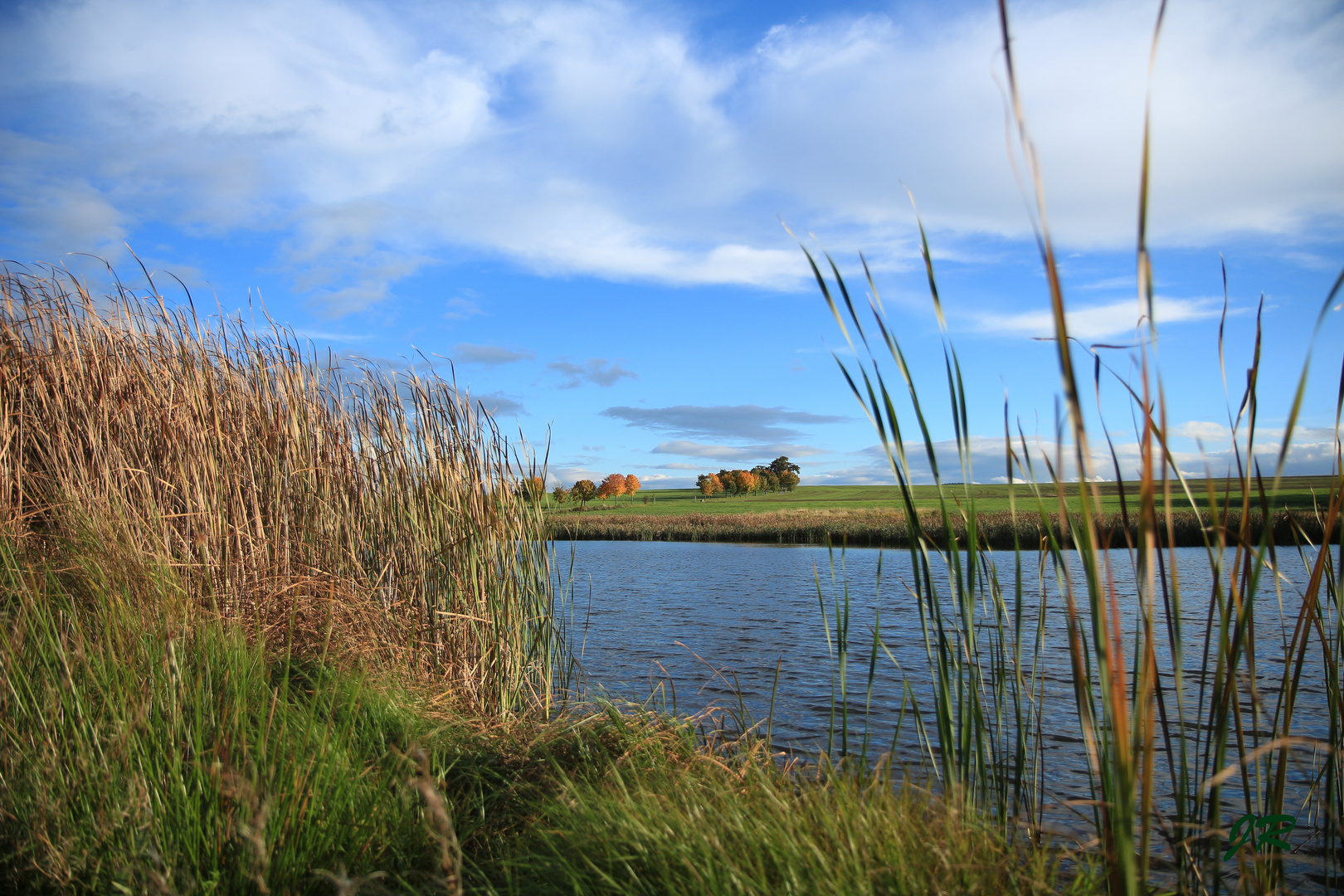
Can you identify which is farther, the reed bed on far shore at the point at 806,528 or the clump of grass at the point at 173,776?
the reed bed on far shore at the point at 806,528

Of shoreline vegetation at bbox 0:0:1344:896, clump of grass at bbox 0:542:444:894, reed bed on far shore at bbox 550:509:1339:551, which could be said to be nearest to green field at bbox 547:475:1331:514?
reed bed on far shore at bbox 550:509:1339:551

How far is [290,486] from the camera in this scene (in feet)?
15.8

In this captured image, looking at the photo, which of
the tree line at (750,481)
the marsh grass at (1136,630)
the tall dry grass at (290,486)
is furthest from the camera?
the tree line at (750,481)

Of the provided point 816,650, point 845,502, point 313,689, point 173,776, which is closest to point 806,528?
point 845,502

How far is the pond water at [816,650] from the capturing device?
5879 mm

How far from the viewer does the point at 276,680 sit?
3637 mm

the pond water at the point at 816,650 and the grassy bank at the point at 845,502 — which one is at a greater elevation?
the grassy bank at the point at 845,502

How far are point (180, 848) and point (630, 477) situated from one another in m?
94.2

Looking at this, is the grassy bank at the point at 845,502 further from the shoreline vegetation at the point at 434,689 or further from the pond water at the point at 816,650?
the pond water at the point at 816,650

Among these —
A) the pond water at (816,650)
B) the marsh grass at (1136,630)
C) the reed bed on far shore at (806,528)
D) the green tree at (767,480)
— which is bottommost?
the pond water at (816,650)

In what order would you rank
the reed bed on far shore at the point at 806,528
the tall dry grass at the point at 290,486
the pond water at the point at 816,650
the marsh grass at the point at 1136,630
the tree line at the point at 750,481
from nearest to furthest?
the marsh grass at the point at 1136,630 → the tall dry grass at the point at 290,486 → the pond water at the point at 816,650 → the reed bed on far shore at the point at 806,528 → the tree line at the point at 750,481

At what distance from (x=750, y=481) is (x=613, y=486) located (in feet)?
57.8

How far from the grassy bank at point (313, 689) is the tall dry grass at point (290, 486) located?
0.02 m

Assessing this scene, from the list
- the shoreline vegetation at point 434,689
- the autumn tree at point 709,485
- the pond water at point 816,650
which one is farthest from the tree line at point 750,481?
the shoreline vegetation at point 434,689
